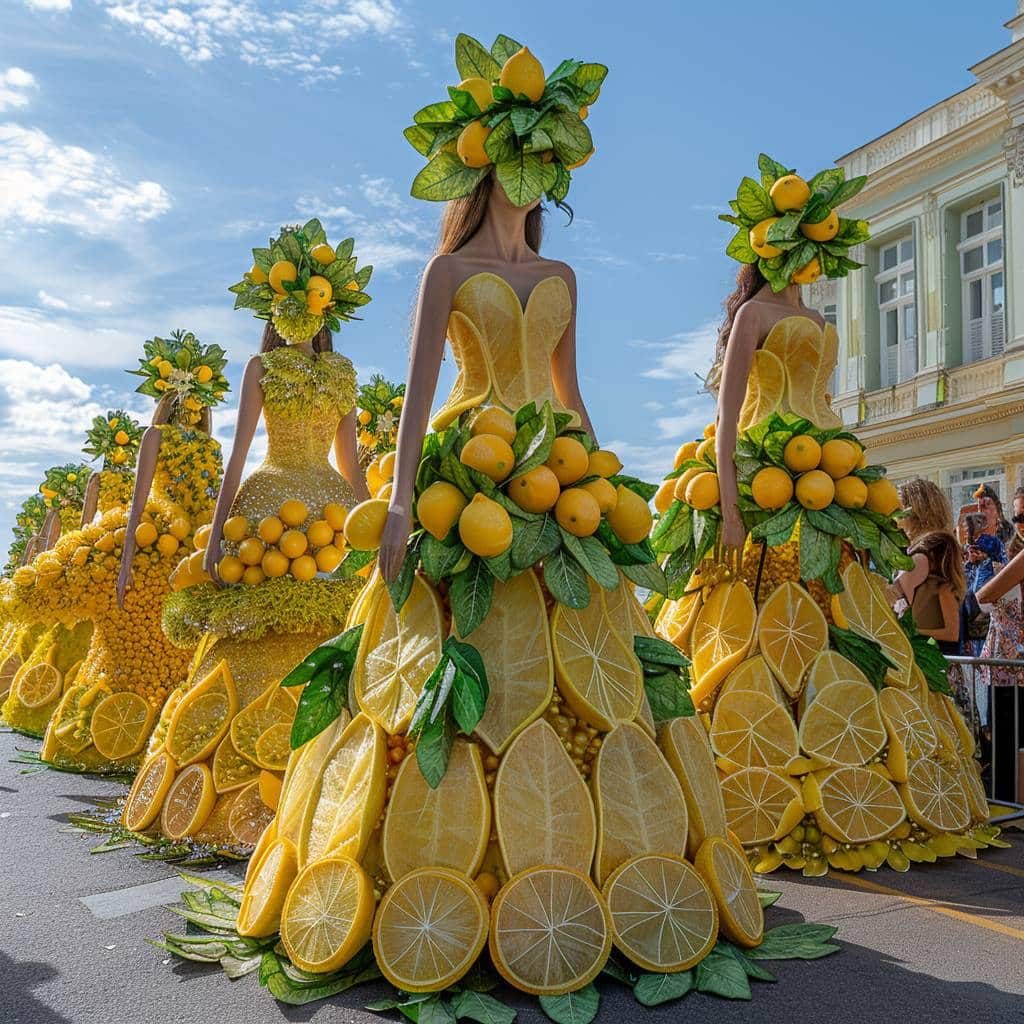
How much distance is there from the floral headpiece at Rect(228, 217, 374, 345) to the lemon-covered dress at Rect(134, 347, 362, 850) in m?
0.17

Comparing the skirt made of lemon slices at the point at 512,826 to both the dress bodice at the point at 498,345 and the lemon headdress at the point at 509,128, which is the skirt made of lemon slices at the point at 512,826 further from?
the lemon headdress at the point at 509,128

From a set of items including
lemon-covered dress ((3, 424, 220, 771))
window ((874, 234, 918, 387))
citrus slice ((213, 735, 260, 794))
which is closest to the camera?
citrus slice ((213, 735, 260, 794))

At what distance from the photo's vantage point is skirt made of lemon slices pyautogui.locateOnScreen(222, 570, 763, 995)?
7.21 ft

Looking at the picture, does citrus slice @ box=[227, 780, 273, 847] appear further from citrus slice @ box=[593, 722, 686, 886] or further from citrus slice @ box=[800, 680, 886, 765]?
citrus slice @ box=[800, 680, 886, 765]

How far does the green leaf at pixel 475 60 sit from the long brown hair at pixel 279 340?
1.82m

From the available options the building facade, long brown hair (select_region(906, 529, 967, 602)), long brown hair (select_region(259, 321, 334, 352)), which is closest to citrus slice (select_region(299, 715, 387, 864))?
long brown hair (select_region(259, 321, 334, 352))

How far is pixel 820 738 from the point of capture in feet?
11.5

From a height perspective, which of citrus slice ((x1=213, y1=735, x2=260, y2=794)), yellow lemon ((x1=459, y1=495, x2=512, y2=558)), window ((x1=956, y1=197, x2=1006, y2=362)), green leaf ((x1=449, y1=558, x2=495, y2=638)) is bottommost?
citrus slice ((x1=213, y1=735, x2=260, y2=794))

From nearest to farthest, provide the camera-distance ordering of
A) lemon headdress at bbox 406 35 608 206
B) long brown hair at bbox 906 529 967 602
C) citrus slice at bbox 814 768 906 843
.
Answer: lemon headdress at bbox 406 35 608 206
citrus slice at bbox 814 768 906 843
long brown hair at bbox 906 529 967 602

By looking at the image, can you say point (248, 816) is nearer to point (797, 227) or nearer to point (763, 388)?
point (763, 388)

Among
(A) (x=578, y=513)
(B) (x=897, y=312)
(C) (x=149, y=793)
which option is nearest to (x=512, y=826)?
(A) (x=578, y=513)

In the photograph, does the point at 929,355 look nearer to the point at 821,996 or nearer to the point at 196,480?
the point at 196,480

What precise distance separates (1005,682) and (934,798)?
212 centimetres

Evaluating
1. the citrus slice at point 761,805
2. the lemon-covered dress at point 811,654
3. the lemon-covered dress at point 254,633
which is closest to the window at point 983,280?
the lemon-covered dress at point 811,654
